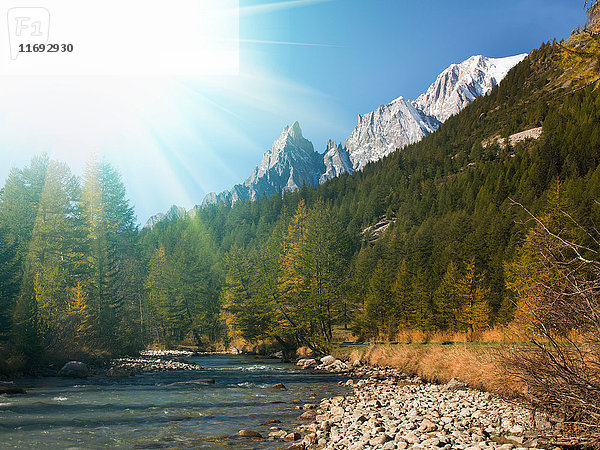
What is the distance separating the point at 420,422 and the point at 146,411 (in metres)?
→ 9.66

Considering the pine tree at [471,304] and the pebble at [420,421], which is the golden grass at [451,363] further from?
the pine tree at [471,304]

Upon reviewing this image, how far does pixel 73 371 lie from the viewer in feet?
70.3

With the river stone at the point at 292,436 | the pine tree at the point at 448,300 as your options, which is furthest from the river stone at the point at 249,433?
the pine tree at the point at 448,300

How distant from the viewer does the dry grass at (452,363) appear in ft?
38.9

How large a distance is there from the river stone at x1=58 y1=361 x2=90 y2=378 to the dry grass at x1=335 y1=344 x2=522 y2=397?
18.7m

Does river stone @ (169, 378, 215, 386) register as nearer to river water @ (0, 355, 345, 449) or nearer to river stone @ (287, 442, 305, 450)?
river water @ (0, 355, 345, 449)

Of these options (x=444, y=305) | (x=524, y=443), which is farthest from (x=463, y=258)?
(x=524, y=443)

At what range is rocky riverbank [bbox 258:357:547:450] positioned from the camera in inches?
324

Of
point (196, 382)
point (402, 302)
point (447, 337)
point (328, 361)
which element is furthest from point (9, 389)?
point (402, 302)

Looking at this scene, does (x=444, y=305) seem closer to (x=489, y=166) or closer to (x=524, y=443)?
(x=524, y=443)

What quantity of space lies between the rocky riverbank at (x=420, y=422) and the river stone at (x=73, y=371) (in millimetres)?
15348

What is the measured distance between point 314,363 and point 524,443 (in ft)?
77.8

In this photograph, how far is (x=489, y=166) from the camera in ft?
335

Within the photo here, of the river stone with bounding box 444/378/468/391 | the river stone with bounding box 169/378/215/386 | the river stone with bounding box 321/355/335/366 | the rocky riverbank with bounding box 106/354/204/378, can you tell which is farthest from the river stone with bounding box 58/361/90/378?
the river stone with bounding box 444/378/468/391
